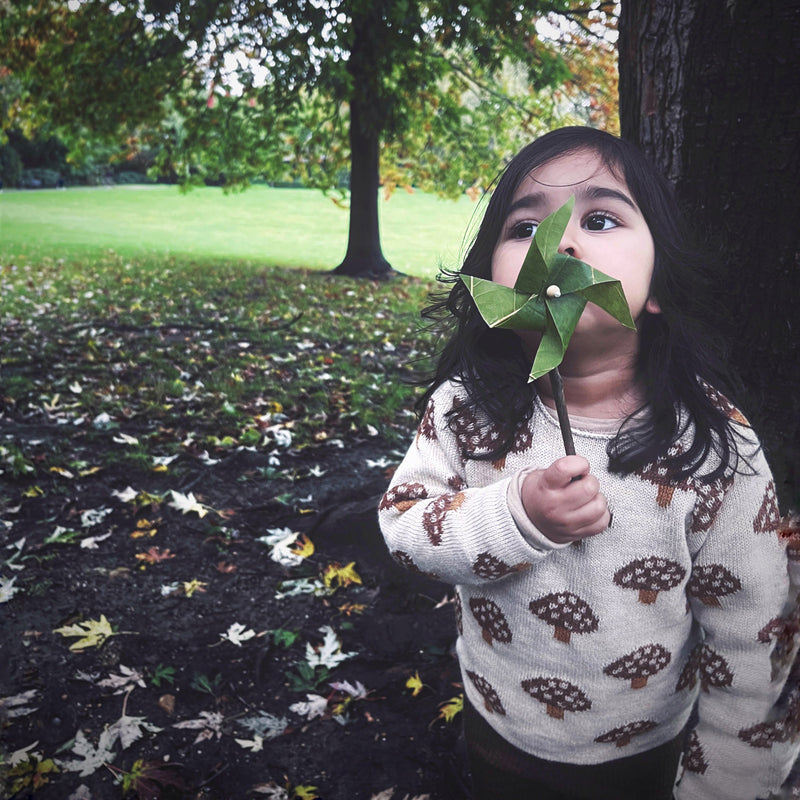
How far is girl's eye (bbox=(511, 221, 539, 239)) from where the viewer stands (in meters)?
1.20

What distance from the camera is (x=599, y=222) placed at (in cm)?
117

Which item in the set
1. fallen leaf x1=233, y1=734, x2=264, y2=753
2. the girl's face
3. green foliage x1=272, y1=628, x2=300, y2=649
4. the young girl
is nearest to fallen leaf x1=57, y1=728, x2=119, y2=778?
fallen leaf x1=233, y1=734, x2=264, y2=753

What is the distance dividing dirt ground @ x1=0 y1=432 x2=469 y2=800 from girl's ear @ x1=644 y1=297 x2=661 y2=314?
1610mm

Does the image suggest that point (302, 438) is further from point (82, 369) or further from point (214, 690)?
point (82, 369)

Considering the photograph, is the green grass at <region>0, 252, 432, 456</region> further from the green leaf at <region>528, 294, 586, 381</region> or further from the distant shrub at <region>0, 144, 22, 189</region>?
the distant shrub at <region>0, 144, 22, 189</region>

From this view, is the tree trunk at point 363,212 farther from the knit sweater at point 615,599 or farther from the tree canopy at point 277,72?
the knit sweater at point 615,599

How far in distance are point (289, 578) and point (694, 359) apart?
226cm

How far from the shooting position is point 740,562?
3.99ft

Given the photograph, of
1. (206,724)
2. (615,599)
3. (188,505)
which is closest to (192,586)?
(188,505)

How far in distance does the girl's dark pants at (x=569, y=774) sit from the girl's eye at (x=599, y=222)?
3.56 ft

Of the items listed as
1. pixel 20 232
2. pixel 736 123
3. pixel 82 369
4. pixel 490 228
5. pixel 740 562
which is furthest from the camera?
pixel 20 232

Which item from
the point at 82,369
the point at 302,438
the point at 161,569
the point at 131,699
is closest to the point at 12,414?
the point at 82,369

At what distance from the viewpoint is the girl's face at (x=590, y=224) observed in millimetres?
1131

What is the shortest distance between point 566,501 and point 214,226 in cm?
2527
